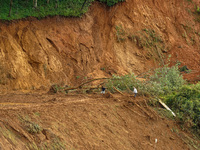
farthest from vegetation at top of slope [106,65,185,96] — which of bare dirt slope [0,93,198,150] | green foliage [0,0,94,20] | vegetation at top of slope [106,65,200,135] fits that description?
green foliage [0,0,94,20]

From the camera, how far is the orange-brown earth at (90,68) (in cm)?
702

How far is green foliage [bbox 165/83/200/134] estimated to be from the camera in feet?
28.9

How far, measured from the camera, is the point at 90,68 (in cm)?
1571

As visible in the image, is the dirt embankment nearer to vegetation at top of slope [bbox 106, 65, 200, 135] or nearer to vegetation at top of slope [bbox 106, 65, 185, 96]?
vegetation at top of slope [bbox 106, 65, 185, 96]

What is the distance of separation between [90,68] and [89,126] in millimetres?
8405

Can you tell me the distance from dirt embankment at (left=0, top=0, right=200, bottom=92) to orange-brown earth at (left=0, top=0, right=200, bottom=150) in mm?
50

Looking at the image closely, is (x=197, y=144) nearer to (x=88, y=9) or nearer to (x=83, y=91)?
(x=83, y=91)

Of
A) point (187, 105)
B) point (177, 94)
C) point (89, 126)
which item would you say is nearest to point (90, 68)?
point (177, 94)

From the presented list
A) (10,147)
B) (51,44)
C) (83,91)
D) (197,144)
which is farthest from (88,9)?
(10,147)

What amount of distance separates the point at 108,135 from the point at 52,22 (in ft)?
30.4

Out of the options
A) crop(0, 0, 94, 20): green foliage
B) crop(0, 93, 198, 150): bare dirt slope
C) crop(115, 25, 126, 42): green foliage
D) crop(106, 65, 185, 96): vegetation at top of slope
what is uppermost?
crop(0, 0, 94, 20): green foliage

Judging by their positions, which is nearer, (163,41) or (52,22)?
(52,22)

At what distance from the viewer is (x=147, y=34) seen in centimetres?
1880

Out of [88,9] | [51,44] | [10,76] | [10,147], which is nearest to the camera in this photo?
[10,147]
